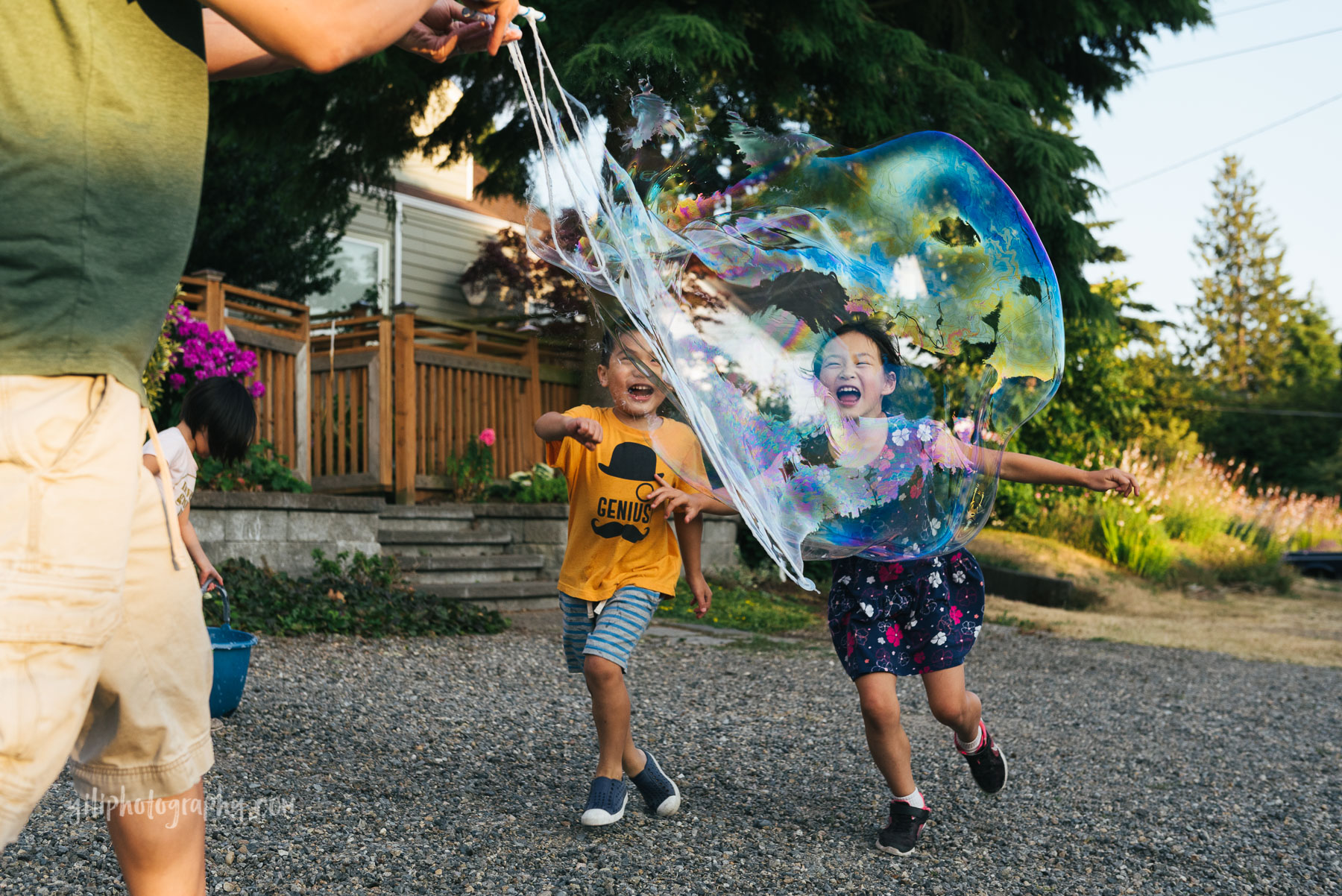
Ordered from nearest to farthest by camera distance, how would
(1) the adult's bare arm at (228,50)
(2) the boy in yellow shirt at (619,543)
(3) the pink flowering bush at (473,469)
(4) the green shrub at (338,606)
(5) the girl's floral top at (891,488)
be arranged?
(1) the adult's bare arm at (228,50) → (5) the girl's floral top at (891,488) → (2) the boy in yellow shirt at (619,543) → (4) the green shrub at (338,606) → (3) the pink flowering bush at (473,469)

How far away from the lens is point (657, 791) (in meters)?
3.17

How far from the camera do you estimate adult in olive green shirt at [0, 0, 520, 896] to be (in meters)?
1.21

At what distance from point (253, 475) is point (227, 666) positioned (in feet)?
13.5

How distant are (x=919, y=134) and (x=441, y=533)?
5937 mm

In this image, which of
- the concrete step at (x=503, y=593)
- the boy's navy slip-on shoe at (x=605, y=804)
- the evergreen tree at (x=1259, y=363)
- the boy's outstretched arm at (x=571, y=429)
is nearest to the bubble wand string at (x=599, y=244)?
the boy's outstretched arm at (x=571, y=429)

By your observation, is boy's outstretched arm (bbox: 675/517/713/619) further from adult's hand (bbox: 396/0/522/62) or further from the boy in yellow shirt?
adult's hand (bbox: 396/0/522/62)

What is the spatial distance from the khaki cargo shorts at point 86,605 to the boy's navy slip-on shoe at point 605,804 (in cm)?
167

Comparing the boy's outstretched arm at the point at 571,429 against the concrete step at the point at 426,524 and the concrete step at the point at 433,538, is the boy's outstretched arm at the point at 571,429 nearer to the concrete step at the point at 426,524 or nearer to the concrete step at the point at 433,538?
the concrete step at the point at 433,538

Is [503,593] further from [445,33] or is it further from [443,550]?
[445,33]

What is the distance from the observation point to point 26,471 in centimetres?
121

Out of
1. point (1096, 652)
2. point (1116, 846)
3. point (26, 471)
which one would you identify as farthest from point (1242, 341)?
point (26, 471)

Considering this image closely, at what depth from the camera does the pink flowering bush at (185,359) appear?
7.37 m

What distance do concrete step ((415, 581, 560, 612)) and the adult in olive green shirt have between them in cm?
599

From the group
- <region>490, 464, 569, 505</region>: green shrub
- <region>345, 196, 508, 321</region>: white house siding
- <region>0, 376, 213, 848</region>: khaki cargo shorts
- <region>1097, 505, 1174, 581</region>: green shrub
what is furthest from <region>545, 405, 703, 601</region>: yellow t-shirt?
<region>345, 196, 508, 321</region>: white house siding
